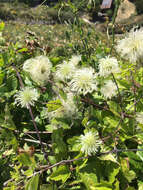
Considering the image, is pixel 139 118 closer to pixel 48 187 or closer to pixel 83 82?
pixel 83 82

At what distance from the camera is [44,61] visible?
1.15 metres

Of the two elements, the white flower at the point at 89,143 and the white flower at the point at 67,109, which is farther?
the white flower at the point at 67,109

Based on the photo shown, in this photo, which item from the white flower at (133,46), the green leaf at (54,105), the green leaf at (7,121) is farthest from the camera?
the green leaf at (7,121)

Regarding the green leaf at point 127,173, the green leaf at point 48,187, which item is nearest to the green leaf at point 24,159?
the green leaf at point 48,187

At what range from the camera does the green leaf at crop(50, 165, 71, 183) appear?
970 millimetres

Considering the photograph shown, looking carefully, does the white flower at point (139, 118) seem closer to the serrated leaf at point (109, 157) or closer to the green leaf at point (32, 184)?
the serrated leaf at point (109, 157)

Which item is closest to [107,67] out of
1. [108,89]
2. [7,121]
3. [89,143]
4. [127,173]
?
[108,89]

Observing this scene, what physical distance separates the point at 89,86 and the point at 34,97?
0.31m

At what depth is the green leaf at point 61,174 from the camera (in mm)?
970

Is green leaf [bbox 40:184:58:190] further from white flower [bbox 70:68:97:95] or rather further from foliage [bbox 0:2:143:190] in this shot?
white flower [bbox 70:68:97:95]

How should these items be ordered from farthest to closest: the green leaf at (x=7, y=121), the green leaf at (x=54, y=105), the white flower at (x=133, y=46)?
the green leaf at (x=7, y=121) < the green leaf at (x=54, y=105) < the white flower at (x=133, y=46)

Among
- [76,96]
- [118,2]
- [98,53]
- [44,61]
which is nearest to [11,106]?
[44,61]

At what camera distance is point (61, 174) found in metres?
0.99

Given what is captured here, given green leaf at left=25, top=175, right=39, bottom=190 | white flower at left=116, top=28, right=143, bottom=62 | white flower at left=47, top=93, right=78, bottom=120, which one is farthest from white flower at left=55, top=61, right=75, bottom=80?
green leaf at left=25, top=175, right=39, bottom=190
